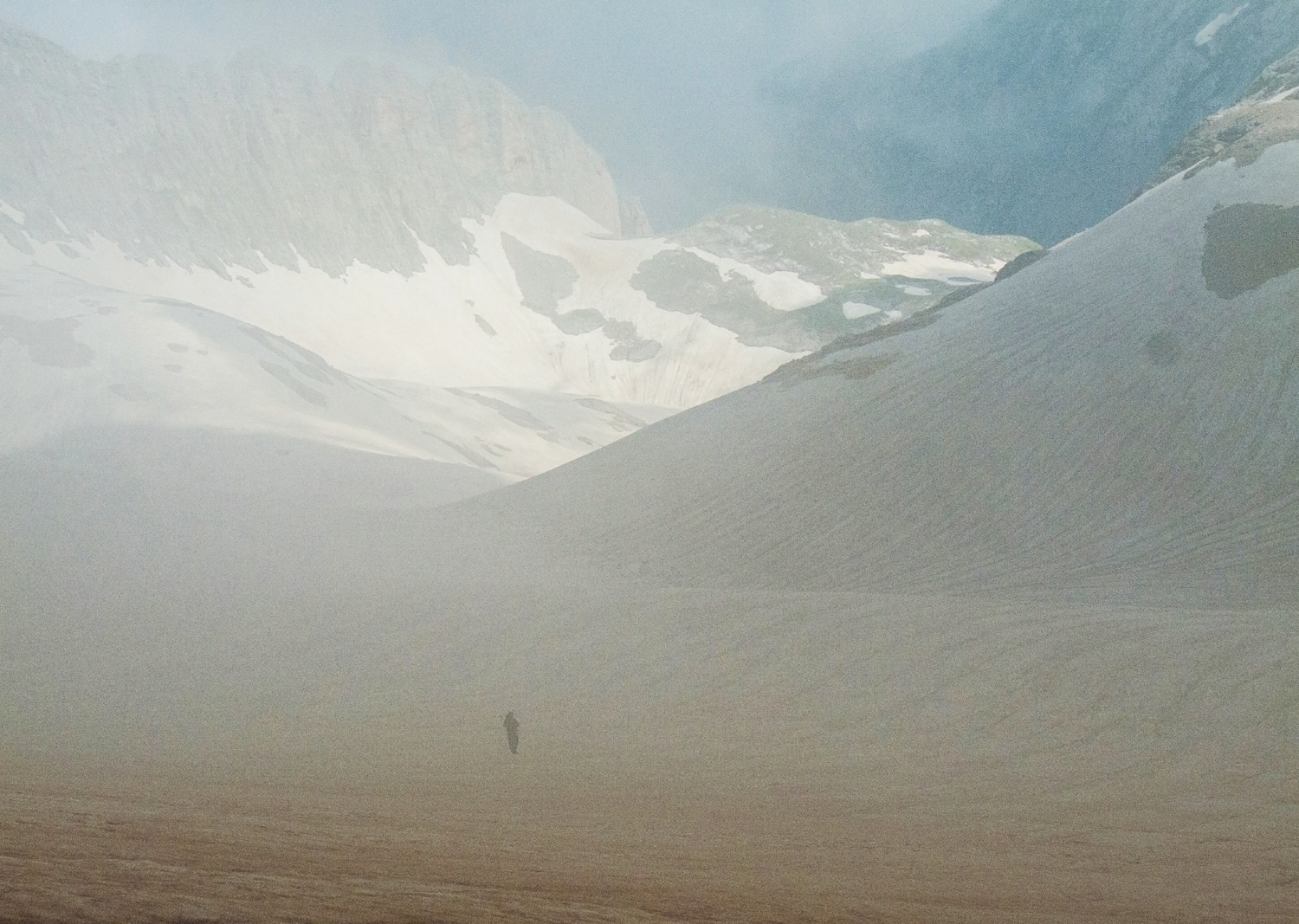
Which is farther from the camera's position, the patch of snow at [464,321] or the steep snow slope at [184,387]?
the patch of snow at [464,321]

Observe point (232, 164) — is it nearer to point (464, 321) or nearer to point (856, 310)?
point (464, 321)

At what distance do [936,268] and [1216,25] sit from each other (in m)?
43.0

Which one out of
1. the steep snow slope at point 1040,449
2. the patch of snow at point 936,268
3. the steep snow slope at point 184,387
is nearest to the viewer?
the steep snow slope at point 1040,449

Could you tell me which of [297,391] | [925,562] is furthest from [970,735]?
[297,391]

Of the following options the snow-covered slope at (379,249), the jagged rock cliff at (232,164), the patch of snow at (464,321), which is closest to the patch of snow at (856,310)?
the snow-covered slope at (379,249)

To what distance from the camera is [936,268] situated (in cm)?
9956

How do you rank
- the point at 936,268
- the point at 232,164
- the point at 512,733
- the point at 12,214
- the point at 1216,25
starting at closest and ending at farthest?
the point at 512,733, the point at 12,214, the point at 232,164, the point at 936,268, the point at 1216,25

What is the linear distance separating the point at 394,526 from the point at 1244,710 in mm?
15955

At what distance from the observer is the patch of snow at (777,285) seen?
84.6 meters

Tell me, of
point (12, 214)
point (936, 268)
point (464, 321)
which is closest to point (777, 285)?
point (936, 268)

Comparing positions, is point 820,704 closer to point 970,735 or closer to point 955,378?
point 970,735

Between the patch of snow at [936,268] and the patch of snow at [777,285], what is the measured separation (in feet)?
38.4

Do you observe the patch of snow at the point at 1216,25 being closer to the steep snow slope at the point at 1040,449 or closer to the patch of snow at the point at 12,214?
the steep snow slope at the point at 1040,449

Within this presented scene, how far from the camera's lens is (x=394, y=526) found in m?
19.3
